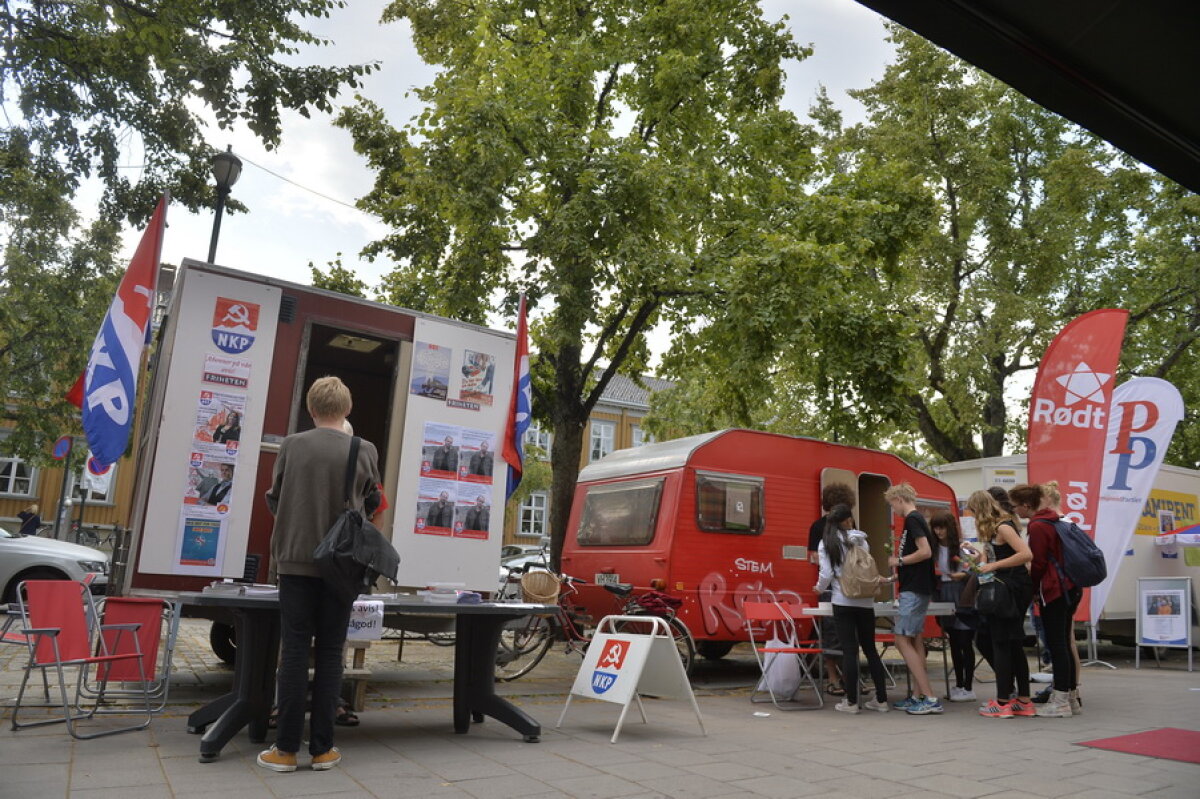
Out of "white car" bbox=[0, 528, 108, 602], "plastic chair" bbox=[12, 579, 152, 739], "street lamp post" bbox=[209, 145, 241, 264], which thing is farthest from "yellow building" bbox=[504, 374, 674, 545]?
"plastic chair" bbox=[12, 579, 152, 739]

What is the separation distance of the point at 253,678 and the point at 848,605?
15.5 ft

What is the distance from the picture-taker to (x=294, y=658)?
14.7 ft

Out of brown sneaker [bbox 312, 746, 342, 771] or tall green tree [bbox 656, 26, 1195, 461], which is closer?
brown sneaker [bbox 312, 746, 342, 771]

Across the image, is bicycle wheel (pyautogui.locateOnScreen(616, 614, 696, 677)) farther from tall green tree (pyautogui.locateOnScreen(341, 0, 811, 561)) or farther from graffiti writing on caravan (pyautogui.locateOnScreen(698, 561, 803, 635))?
tall green tree (pyautogui.locateOnScreen(341, 0, 811, 561))

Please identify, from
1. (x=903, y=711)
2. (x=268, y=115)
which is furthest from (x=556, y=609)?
(x=268, y=115)

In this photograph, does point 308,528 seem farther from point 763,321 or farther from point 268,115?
point 763,321

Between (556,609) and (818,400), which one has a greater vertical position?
(818,400)

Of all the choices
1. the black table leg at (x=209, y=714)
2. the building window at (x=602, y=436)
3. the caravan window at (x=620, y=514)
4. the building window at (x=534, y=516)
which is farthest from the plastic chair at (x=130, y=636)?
the building window at (x=602, y=436)

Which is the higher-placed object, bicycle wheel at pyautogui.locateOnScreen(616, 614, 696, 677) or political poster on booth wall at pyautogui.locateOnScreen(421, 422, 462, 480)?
political poster on booth wall at pyautogui.locateOnScreen(421, 422, 462, 480)

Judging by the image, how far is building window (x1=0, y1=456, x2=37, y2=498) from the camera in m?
31.4

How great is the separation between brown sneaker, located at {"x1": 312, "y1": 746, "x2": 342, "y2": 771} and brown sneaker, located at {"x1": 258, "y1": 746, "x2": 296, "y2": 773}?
109mm

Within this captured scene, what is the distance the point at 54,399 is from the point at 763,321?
1964 centimetres

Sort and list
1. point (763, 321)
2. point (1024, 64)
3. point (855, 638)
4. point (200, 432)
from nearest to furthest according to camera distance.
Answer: point (1024, 64) → point (200, 432) → point (855, 638) → point (763, 321)

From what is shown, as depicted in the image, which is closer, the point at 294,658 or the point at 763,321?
the point at 294,658
